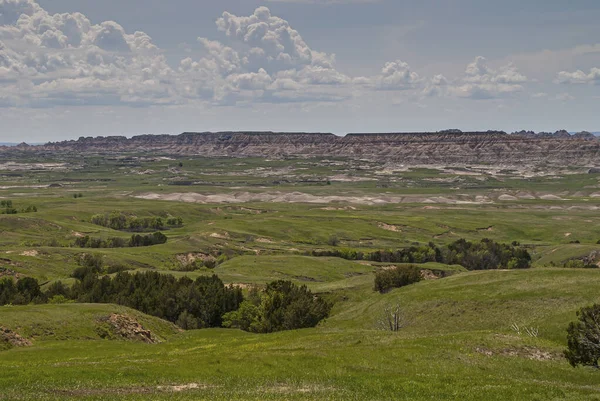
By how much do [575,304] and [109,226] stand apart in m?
162

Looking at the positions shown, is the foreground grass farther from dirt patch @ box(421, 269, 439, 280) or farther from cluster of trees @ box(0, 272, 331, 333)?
dirt patch @ box(421, 269, 439, 280)

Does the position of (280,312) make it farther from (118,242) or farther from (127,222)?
(127,222)

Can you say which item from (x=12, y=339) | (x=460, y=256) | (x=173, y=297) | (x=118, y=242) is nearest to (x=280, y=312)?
(x=173, y=297)

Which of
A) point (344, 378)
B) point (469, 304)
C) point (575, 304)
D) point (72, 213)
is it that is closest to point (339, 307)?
point (469, 304)

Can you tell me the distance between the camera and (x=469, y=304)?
191 feet

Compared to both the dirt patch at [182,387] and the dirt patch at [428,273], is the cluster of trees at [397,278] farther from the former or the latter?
the dirt patch at [182,387]

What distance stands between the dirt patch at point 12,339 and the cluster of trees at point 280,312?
77.6 ft

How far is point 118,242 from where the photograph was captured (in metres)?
151

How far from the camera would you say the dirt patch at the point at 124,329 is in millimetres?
59688

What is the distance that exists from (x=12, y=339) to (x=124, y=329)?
1124cm

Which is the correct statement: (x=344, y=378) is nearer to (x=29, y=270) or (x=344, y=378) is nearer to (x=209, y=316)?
(x=209, y=316)

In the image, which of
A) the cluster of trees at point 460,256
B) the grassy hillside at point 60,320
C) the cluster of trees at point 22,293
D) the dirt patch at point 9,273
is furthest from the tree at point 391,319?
the cluster of trees at point 460,256

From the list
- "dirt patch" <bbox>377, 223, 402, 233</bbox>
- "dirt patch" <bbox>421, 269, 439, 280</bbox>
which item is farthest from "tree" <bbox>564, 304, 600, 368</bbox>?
"dirt patch" <bbox>377, 223, 402, 233</bbox>

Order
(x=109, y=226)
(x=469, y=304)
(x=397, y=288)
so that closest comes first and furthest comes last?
(x=469, y=304) < (x=397, y=288) < (x=109, y=226)
